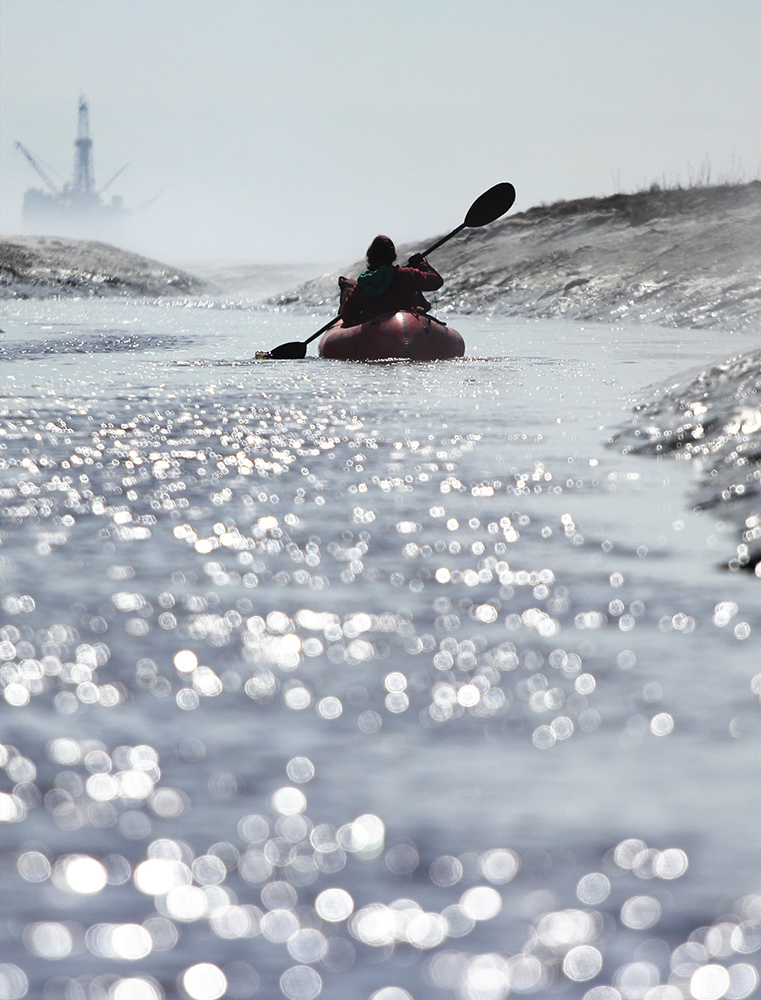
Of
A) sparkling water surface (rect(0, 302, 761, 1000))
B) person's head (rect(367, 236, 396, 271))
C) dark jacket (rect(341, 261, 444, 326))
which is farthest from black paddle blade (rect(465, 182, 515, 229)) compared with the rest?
sparkling water surface (rect(0, 302, 761, 1000))

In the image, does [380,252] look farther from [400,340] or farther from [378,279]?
[400,340]

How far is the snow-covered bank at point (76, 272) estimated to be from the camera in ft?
170

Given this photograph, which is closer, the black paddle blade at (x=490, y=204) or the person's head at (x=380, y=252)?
the person's head at (x=380, y=252)

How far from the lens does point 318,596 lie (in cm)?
348

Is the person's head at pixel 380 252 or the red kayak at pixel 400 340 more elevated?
the person's head at pixel 380 252

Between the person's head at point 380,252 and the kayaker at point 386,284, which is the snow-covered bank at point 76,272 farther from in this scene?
the person's head at point 380,252

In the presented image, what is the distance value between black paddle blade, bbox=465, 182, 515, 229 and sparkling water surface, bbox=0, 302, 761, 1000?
10.5 metres

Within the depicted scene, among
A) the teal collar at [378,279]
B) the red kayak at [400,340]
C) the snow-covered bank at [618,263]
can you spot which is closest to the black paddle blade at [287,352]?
the red kayak at [400,340]

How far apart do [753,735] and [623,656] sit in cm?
55

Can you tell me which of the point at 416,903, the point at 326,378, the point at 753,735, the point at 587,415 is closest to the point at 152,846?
the point at 416,903

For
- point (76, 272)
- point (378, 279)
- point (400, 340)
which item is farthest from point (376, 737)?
point (76, 272)

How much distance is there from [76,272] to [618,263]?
33.6m

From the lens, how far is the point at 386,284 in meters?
13.7

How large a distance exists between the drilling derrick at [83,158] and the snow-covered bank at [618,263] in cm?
11609
